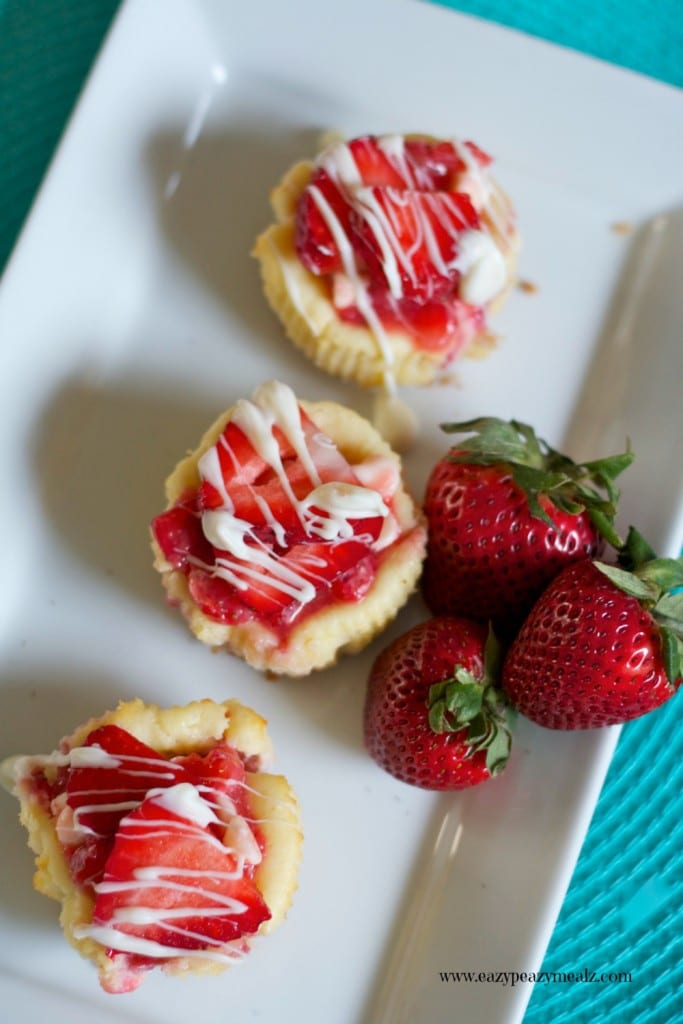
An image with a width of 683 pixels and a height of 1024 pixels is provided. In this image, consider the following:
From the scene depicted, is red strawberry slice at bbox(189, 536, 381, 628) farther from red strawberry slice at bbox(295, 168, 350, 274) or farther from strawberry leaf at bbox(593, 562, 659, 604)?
red strawberry slice at bbox(295, 168, 350, 274)

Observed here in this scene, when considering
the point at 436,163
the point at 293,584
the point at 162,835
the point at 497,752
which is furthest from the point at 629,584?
the point at 436,163

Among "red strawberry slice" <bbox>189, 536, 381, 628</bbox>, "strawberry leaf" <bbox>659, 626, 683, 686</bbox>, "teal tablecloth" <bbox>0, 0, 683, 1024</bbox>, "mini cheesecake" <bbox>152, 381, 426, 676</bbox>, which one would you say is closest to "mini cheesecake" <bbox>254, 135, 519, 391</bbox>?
"mini cheesecake" <bbox>152, 381, 426, 676</bbox>

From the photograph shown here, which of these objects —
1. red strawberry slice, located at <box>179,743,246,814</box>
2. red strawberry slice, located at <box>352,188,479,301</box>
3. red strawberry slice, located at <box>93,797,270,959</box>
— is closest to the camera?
red strawberry slice, located at <box>93,797,270,959</box>

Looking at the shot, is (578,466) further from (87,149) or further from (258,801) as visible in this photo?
(87,149)

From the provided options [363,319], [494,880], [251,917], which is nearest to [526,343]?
[363,319]

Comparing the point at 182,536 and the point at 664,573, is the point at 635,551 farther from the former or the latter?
the point at 182,536

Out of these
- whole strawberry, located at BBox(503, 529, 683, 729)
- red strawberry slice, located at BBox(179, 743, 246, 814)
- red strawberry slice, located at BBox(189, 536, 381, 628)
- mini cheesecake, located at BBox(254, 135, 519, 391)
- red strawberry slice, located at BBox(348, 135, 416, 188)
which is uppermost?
red strawberry slice, located at BBox(348, 135, 416, 188)

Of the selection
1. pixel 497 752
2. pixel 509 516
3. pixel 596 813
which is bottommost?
pixel 596 813
